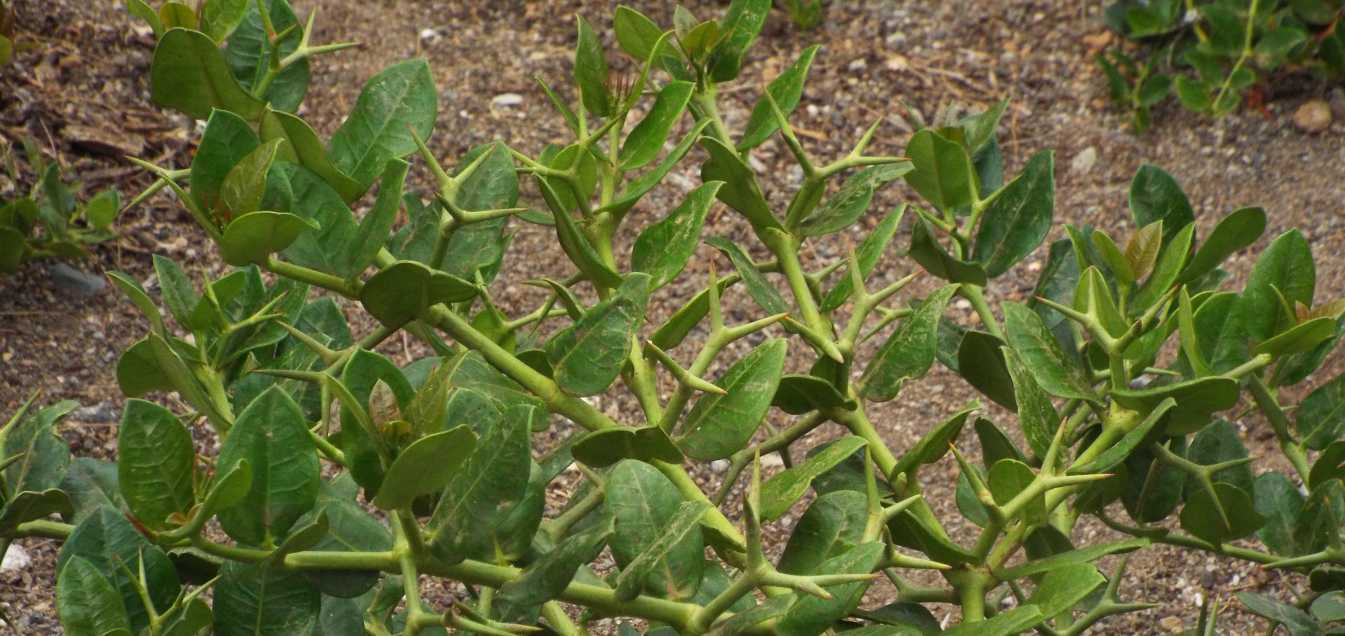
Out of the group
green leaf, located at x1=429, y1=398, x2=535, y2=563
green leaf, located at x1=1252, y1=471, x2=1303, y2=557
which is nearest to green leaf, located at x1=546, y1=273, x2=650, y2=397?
green leaf, located at x1=429, y1=398, x2=535, y2=563

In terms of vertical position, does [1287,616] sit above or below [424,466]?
below

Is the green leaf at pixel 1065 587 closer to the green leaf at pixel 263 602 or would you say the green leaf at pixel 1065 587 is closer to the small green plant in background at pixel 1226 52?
the green leaf at pixel 263 602

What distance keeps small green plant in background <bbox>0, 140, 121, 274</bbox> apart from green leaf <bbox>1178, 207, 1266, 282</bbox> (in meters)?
1.36

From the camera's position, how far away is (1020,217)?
114cm

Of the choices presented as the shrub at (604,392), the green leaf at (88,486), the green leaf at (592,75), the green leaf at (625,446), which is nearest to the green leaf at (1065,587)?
the shrub at (604,392)

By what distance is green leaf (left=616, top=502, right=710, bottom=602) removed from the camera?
775mm

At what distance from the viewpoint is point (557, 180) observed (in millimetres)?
1030

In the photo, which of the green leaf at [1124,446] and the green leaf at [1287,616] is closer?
the green leaf at [1124,446]

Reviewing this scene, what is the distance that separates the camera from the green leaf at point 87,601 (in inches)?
29.3

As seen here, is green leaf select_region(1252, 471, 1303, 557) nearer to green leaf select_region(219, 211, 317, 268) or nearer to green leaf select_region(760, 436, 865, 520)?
green leaf select_region(760, 436, 865, 520)

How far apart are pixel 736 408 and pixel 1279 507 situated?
0.48 m

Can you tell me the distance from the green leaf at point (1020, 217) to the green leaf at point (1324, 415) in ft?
0.74

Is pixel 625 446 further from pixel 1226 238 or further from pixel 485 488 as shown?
pixel 1226 238

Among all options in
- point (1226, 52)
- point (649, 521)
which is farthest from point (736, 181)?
point (1226, 52)
